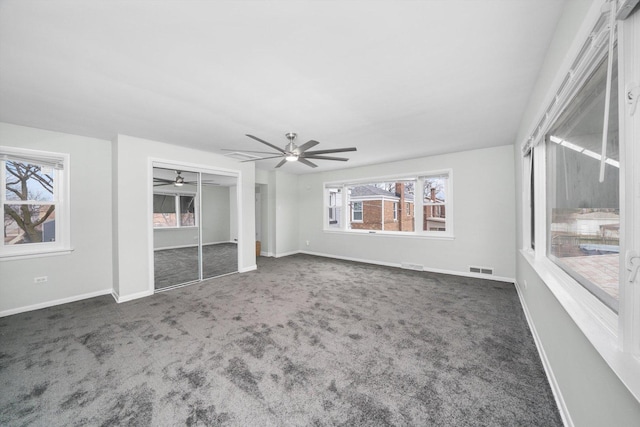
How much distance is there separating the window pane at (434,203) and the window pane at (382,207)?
2.53m

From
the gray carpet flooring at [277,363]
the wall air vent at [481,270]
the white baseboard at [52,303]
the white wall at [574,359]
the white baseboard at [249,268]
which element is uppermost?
the white wall at [574,359]

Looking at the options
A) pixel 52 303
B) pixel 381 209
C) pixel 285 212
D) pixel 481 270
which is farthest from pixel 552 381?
pixel 381 209

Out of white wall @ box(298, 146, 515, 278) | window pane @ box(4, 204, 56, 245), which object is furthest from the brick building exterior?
window pane @ box(4, 204, 56, 245)

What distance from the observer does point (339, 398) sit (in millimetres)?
1708

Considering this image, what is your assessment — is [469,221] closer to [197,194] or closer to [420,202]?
[420,202]

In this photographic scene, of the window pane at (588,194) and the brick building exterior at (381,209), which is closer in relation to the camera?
the window pane at (588,194)

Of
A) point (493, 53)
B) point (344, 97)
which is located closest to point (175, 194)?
point (344, 97)

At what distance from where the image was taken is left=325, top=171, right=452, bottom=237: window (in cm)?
512

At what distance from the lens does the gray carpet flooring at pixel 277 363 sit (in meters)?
1.59

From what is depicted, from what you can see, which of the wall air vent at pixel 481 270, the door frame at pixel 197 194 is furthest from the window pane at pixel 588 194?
the door frame at pixel 197 194

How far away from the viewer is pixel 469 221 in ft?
15.2

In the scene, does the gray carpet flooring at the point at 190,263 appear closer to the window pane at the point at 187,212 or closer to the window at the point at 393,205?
the window pane at the point at 187,212

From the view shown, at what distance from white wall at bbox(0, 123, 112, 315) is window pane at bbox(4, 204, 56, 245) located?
0.26 m

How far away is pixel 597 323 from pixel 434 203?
4.08 metres
